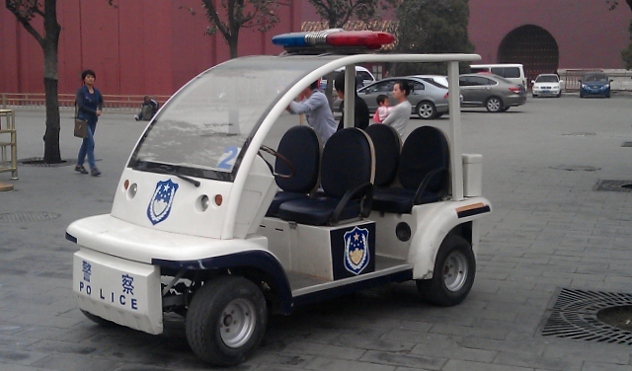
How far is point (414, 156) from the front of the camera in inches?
263

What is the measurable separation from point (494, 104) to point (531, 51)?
20.9 metres

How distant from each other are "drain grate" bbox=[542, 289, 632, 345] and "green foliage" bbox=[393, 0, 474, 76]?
103 ft

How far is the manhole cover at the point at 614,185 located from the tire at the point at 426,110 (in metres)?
13.7

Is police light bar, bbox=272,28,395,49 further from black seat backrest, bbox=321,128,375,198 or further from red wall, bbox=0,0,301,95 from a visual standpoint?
red wall, bbox=0,0,301,95

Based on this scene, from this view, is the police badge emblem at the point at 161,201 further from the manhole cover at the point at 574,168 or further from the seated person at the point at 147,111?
the seated person at the point at 147,111

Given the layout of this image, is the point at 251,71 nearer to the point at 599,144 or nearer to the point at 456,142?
the point at 456,142

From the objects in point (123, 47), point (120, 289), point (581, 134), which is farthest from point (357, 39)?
point (123, 47)

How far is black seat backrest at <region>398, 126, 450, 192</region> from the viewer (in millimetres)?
6520

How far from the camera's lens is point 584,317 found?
20.3ft

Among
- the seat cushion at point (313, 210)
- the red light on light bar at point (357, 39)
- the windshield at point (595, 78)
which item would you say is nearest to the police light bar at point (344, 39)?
the red light on light bar at point (357, 39)

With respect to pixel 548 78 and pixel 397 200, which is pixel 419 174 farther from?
pixel 548 78

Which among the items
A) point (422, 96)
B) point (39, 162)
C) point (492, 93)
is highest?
point (492, 93)

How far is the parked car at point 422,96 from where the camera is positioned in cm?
2622

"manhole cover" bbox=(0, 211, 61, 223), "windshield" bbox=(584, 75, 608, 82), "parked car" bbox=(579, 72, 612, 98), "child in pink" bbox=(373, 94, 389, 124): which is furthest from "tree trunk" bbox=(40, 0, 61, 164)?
"windshield" bbox=(584, 75, 608, 82)
